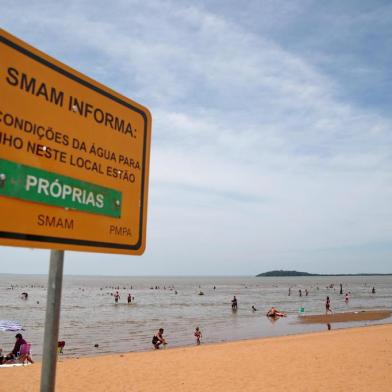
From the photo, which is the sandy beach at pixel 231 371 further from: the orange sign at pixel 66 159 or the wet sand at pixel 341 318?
the wet sand at pixel 341 318

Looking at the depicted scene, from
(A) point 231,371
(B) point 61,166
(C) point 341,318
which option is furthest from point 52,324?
(C) point 341,318

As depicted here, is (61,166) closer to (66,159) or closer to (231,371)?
(66,159)

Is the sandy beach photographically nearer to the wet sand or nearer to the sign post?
the sign post

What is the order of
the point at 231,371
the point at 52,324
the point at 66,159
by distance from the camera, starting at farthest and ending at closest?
the point at 231,371, the point at 66,159, the point at 52,324

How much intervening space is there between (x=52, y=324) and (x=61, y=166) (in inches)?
25.4

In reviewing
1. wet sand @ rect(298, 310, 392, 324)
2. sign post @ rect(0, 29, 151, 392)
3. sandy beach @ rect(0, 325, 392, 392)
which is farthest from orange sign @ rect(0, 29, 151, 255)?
wet sand @ rect(298, 310, 392, 324)

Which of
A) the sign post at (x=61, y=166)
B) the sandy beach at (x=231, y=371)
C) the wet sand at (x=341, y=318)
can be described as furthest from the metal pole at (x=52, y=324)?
the wet sand at (x=341, y=318)

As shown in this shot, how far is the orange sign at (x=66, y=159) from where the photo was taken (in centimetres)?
158

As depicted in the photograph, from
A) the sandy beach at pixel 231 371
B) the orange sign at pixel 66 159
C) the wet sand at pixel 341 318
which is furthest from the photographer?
the wet sand at pixel 341 318

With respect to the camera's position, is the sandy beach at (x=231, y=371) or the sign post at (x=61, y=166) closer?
the sign post at (x=61, y=166)

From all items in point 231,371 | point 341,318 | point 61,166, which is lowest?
point 341,318

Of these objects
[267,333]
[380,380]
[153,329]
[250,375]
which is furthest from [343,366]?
[153,329]

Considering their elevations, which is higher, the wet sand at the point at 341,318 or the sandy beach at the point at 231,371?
the sandy beach at the point at 231,371

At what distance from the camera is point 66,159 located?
1778 millimetres
